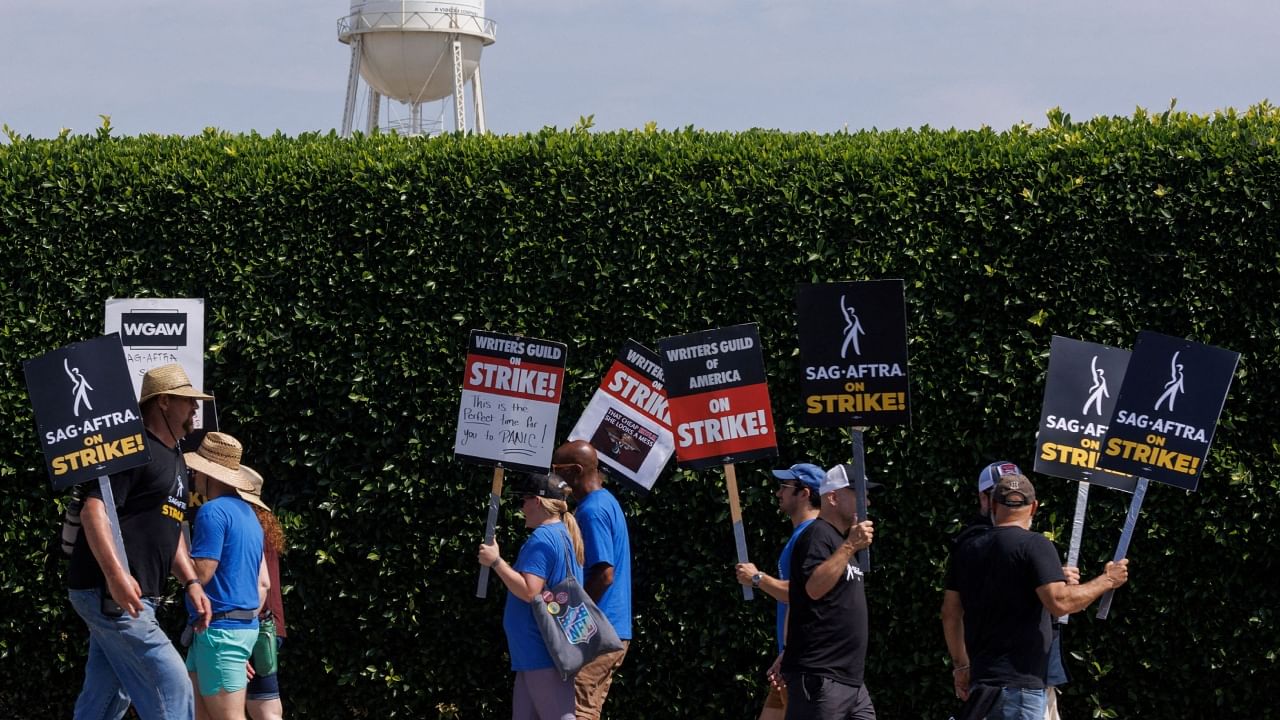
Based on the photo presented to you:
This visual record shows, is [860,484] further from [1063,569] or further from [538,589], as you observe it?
[538,589]

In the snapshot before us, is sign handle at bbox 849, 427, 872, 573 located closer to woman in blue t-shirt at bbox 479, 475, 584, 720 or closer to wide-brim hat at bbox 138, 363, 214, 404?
woman in blue t-shirt at bbox 479, 475, 584, 720

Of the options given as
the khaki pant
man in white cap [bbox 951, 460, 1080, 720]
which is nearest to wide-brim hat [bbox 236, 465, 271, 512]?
the khaki pant

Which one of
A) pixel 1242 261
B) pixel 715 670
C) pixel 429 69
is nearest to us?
pixel 1242 261

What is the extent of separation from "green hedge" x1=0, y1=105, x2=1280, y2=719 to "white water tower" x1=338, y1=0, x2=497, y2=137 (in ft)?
69.8

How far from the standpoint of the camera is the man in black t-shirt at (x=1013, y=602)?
19.4 feet

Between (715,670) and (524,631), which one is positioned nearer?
(524,631)

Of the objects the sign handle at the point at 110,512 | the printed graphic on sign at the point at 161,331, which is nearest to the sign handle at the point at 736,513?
the sign handle at the point at 110,512

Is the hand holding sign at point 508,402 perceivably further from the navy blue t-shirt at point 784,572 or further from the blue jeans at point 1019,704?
the blue jeans at point 1019,704

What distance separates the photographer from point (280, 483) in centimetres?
871

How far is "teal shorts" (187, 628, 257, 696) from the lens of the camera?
688cm

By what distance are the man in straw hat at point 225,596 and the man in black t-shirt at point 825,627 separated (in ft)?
8.68

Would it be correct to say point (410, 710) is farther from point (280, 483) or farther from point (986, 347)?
point (986, 347)

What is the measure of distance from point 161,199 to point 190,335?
0.95 meters

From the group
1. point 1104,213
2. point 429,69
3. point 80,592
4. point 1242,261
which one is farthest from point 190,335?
point 429,69
